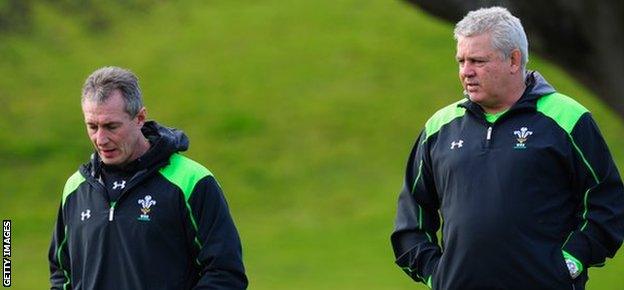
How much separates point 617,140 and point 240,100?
6.34m

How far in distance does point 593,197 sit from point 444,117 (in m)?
0.73

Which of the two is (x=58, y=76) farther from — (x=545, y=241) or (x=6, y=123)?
(x=545, y=241)

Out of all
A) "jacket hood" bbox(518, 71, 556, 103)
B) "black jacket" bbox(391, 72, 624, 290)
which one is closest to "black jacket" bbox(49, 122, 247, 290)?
"black jacket" bbox(391, 72, 624, 290)

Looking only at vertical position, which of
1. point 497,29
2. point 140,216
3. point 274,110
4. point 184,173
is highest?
point 497,29

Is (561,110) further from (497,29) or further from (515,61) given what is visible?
(497,29)

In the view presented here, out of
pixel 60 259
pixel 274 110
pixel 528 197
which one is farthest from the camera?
pixel 274 110

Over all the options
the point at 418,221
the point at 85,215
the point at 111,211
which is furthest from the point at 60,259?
the point at 418,221

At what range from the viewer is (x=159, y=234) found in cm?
587

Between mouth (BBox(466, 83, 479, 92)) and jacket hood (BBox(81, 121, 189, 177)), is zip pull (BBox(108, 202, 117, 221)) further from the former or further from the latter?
mouth (BBox(466, 83, 479, 92))

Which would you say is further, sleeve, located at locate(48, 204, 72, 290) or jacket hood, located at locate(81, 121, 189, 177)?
sleeve, located at locate(48, 204, 72, 290)

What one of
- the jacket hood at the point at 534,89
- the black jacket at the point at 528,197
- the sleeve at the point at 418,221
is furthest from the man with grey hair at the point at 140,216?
the jacket hood at the point at 534,89

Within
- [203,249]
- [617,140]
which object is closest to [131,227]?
[203,249]

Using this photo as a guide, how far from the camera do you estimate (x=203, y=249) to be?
231 inches

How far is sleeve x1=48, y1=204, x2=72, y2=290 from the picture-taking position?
6.16 m
